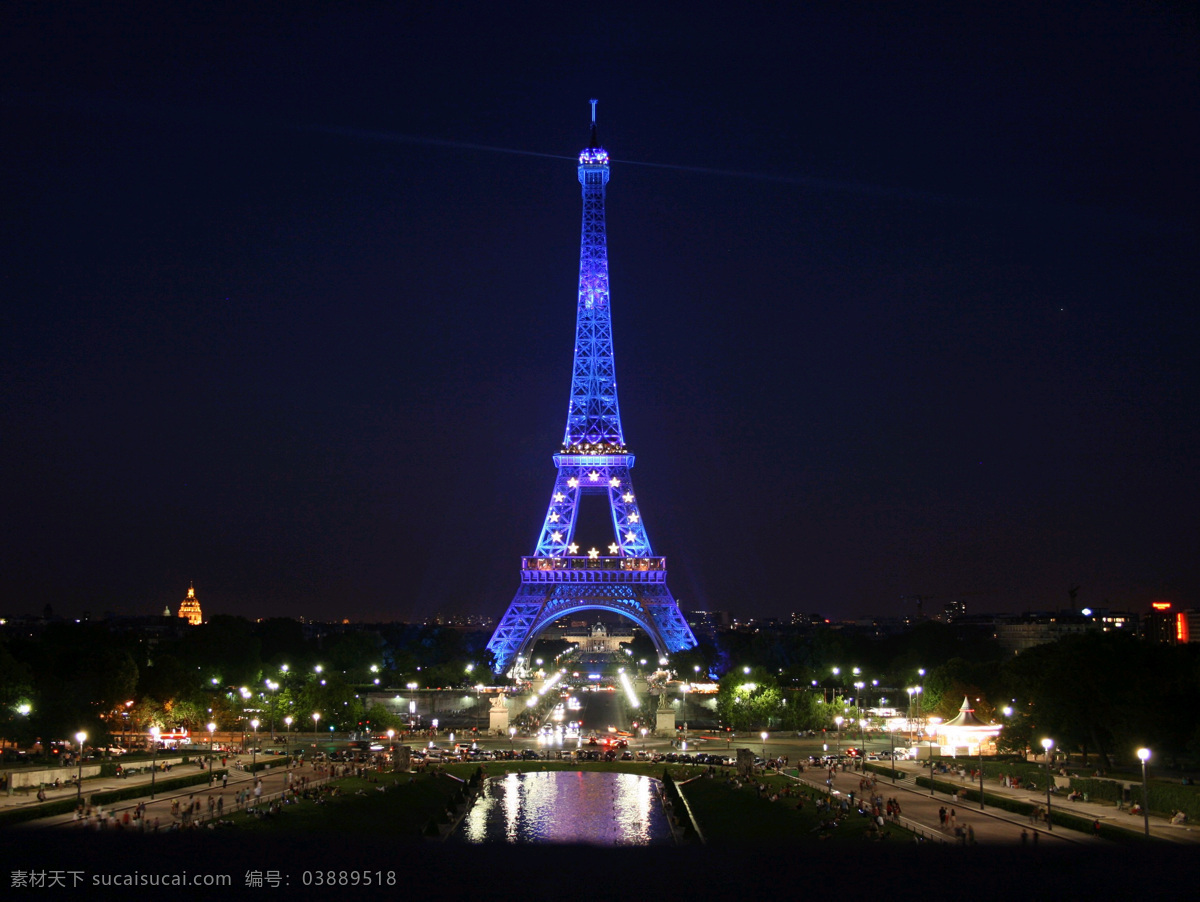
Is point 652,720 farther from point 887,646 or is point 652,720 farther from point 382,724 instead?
point 887,646

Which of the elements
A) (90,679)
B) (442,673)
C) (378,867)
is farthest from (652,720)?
(378,867)

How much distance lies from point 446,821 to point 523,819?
301 centimetres

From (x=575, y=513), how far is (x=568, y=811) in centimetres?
7274

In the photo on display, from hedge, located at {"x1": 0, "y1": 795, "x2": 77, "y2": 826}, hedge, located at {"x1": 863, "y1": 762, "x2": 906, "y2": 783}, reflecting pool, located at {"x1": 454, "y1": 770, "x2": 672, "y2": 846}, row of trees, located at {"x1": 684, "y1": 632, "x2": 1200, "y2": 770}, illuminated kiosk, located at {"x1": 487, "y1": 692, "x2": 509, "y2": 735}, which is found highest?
row of trees, located at {"x1": 684, "y1": 632, "x2": 1200, "y2": 770}

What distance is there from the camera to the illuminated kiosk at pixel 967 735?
67.2 metres

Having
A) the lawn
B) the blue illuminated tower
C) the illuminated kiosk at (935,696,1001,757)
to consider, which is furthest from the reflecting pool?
the blue illuminated tower

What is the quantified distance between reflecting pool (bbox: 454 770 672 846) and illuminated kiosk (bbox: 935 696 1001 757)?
19.1 meters

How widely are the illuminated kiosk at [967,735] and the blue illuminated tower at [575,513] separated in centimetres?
4991

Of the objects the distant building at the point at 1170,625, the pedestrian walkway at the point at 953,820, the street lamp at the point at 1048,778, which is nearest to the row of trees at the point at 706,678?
the street lamp at the point at 1048,778

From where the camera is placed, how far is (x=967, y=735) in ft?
221

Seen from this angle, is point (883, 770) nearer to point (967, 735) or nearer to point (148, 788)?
point (967, 735)

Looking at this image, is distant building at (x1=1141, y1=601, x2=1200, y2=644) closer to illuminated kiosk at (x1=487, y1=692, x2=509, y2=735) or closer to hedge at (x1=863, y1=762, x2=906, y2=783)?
illuminated kiosk at (x1=487, y1=692, x2=509, y2=735)

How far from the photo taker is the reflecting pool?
42906mm

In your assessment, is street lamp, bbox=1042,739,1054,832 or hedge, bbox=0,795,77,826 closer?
hedge, bbox=0,795,77,826
